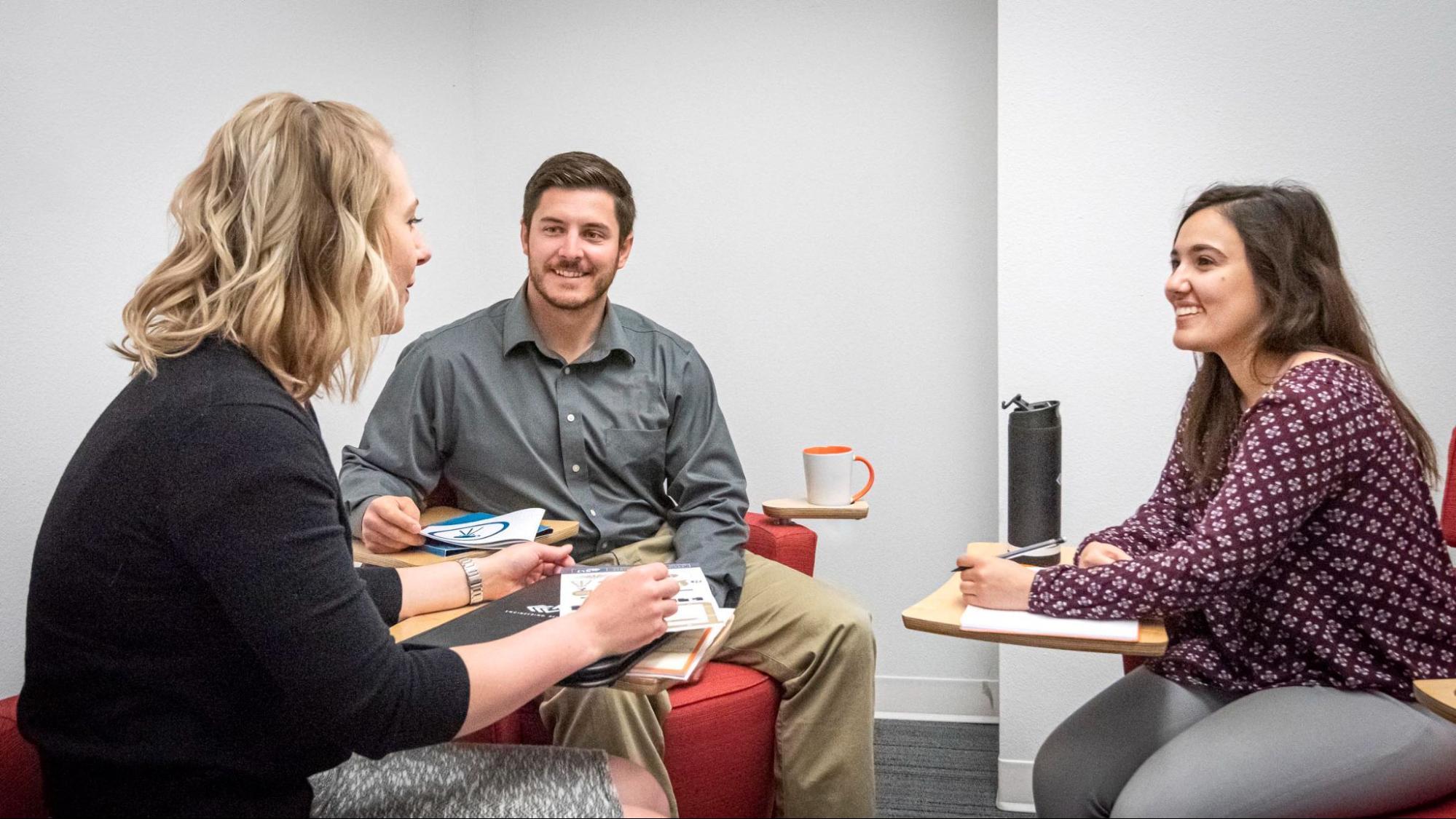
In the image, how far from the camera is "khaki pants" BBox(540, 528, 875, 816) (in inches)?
71.0

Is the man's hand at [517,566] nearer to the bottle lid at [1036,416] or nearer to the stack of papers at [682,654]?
the stack of papers at [682,654]

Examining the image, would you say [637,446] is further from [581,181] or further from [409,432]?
[581,181]

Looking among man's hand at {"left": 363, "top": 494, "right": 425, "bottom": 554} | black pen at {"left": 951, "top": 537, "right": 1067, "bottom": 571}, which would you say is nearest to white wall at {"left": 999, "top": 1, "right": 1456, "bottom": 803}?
black pen at {"left": 951, "top": 537, "right": 1067, "bottom": 571}

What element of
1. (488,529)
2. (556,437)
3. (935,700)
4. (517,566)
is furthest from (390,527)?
(935,700)

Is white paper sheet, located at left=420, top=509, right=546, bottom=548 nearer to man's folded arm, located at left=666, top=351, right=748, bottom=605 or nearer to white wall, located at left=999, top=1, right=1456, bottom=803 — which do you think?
man's folded arm, located at left=666, top=351, right=748, bottom=605

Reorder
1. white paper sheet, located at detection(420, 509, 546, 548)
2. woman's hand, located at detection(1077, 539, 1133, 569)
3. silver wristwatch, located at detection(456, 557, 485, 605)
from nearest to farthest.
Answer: silver wristwatch, located at detection(456, 557, 485, 605)
woman's hand, located at detection(1077, 539, 1133, 569)
white paper sheet, located at detection(420, 509, 546, 548)

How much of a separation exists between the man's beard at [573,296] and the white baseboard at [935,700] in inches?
56.3

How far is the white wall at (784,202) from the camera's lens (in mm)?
3039

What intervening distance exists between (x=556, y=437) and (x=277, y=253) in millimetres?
1298

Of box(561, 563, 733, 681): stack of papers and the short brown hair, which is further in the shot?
the short brown hair

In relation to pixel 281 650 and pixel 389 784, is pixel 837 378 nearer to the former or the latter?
pixel 389 784

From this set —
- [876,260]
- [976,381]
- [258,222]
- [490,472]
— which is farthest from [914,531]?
[258,222]

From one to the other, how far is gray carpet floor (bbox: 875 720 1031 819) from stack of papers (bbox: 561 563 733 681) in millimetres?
844

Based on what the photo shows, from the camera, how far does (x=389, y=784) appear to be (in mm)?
1209
